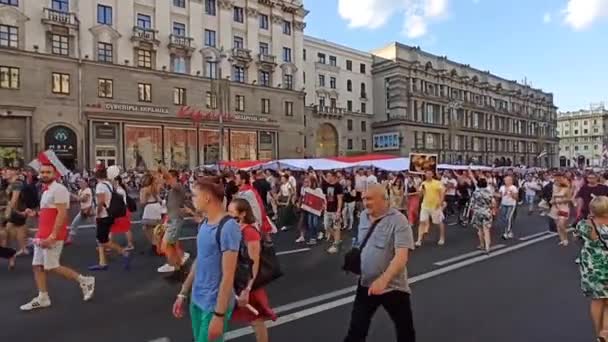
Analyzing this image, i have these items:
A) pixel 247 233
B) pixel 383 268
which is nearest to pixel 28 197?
pixel 247 233

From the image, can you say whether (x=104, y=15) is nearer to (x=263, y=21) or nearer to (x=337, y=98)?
(x=263, y=21)

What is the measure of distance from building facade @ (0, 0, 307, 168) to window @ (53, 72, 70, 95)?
0.08m

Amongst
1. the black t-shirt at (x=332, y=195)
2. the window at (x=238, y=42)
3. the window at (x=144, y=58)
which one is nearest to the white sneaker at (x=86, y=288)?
the black t-shirt at (x=332, y=195)

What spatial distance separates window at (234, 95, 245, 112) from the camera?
4662 centimetres

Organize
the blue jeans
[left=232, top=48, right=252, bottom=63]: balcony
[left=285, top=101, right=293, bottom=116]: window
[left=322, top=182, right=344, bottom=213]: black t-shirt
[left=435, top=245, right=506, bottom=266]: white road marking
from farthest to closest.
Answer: [left=285, top=101, right=293, bottom=116]: window → [left=232, top=48, right=252, bottom=63]: balcony → the blue jeans → [left=322, top=182, right=344, bottom=213]: black t-shirt → [left=435, top=245, right=506, bottom=266]: white road marking

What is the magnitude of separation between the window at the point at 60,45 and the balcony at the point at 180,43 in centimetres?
863

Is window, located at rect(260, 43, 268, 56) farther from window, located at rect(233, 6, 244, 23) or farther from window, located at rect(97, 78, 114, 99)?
window, located at rect(97, 78, 114, 99)

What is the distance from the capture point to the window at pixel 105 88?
3722cm

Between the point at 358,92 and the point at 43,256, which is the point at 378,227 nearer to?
the point at 43,256

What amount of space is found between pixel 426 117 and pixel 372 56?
1260cm

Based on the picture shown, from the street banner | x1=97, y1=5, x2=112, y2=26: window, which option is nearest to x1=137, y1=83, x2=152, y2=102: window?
x1=97, y1=5, x2=112, y2=26: window

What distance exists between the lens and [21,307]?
237 inches

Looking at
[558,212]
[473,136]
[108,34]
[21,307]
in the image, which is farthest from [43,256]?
[473,136]

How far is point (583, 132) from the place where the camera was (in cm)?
13888
